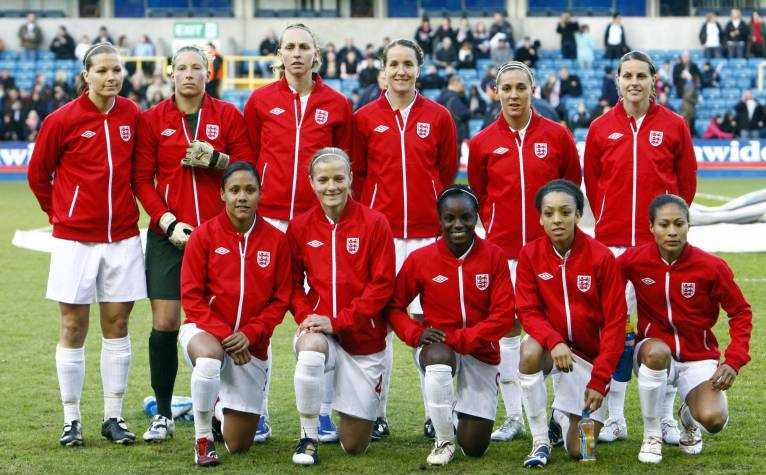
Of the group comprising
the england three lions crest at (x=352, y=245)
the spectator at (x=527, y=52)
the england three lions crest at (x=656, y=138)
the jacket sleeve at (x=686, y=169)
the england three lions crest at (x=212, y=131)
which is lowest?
the england three lions crest at (x=352, y=245)

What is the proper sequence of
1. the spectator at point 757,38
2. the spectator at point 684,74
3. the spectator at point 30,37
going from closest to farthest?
the spectator at point 684,74 → the spectator at point 757,38 → the spectator at point 30,37

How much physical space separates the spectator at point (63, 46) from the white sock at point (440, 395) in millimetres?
26322

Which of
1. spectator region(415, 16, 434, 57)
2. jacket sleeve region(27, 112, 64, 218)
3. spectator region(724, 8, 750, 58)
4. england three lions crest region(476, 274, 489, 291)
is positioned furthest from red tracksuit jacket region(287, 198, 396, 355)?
spectator region(724, 8, 750, 58)

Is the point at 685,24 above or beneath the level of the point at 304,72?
above

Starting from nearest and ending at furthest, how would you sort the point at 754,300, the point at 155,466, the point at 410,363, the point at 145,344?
the point at 155,466 → the point at 410,363 → the point at 145,344 → the point at 754,300

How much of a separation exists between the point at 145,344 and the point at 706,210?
7.28m

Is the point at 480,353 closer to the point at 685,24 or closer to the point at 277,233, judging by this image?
the point at 277,233

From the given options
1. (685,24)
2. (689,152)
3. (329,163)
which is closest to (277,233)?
(329,163)

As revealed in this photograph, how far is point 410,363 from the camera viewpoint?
26.2ft

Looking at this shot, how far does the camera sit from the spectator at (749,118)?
2506 cm

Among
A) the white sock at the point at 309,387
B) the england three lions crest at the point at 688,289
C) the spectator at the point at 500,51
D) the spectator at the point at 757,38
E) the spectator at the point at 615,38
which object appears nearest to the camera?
the white sock at the point at 309,387

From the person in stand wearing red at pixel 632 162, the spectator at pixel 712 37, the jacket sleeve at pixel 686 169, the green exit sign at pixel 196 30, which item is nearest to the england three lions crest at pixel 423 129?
the person in stand wearing red at pixel 632 162

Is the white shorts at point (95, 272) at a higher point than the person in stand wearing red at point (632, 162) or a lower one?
lower

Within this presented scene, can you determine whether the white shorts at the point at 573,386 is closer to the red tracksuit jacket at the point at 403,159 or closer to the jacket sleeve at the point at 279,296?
the red tracksuit jacket at the point at 403,159
